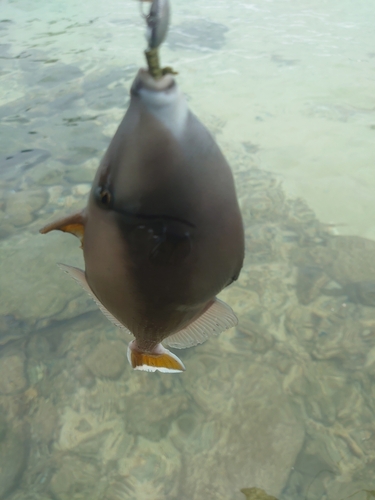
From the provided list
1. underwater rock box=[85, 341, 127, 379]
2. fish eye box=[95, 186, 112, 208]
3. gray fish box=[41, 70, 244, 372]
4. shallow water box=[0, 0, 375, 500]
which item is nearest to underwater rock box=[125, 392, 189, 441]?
shallow water box=[0, 0, 375, 500]

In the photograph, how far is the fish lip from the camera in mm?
738

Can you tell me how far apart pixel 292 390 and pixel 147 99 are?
1602mm

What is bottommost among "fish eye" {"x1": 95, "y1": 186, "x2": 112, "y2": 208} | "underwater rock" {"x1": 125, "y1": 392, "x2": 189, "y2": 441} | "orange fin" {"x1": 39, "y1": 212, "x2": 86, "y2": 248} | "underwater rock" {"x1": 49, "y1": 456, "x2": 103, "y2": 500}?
"underwater rock" {"x1": 49, "y1": 456, "x2": 103, "y2": 500}

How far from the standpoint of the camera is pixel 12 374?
2.07 meters

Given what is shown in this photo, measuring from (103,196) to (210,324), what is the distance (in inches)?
21.8

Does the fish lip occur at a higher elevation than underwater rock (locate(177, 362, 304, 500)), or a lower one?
higher

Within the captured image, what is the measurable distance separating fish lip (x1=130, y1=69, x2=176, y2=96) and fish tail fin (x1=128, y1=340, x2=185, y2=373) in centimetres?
73

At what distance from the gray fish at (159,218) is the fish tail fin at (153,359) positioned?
0.24 meters

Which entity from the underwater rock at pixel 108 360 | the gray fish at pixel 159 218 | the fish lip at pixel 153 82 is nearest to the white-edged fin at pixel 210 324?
the gray fish at pixel 159 218

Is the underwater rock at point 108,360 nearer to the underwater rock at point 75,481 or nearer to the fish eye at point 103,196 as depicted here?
the underwater rock at point 75,481

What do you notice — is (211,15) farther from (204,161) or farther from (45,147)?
(204,161)

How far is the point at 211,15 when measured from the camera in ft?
23.3

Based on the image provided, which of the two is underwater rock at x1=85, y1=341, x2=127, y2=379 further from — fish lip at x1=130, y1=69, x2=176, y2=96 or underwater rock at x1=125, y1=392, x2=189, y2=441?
fish lip at x1=130, y1=69, x2=176, y2=96

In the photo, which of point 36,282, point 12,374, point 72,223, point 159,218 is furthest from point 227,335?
point 159,218
